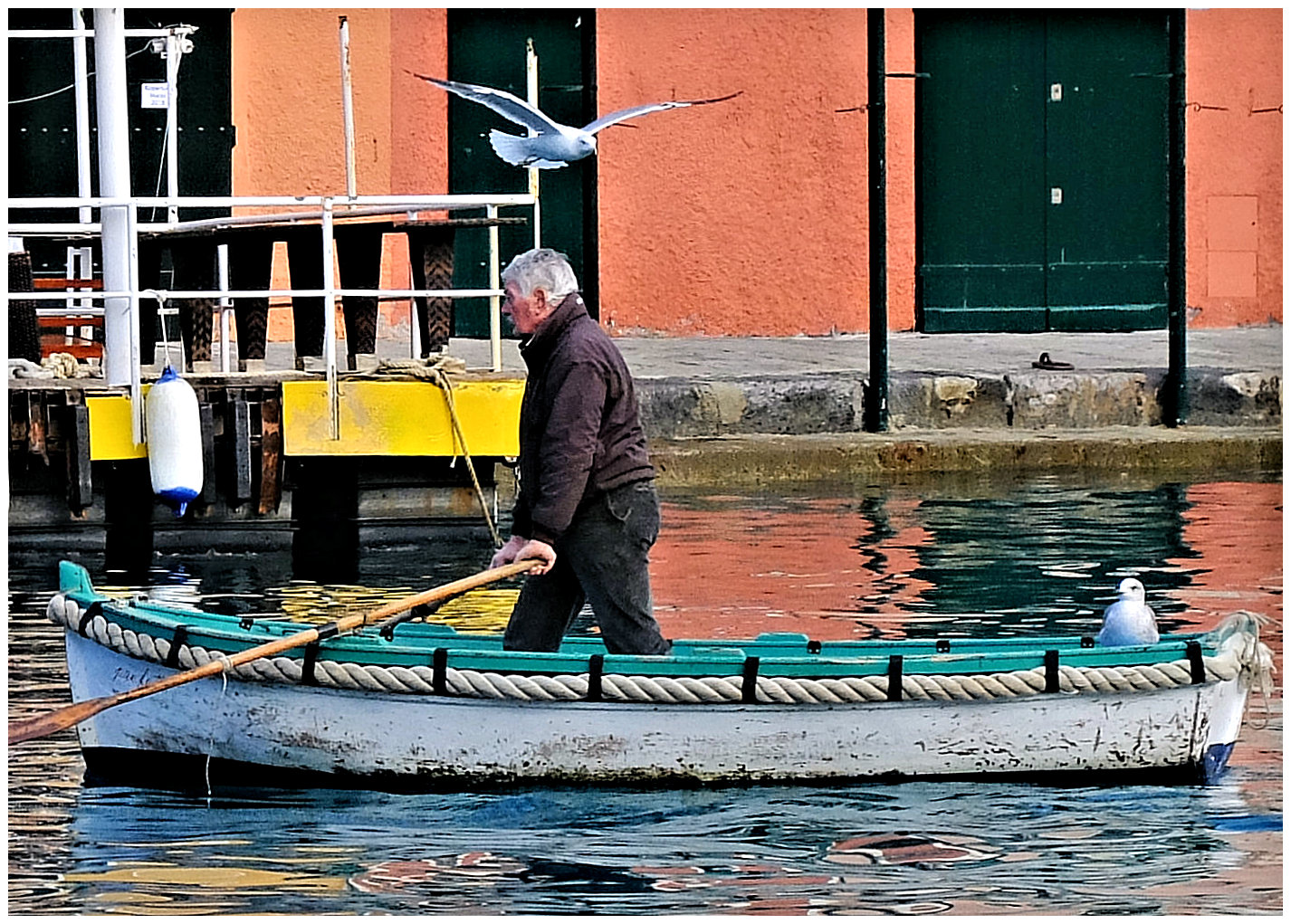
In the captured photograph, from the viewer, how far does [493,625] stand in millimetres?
10836

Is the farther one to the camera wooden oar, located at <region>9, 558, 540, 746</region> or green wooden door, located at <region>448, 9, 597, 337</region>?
green wooden door, located at <region>448, 9, 597, 337</region>

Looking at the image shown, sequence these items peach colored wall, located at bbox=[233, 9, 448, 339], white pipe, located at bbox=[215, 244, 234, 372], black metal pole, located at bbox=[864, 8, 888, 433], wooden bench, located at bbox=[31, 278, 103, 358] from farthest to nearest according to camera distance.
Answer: peach colored wall, located at bbox=[233, 9, 448, 339] → black metal pole, located at bbox=[864, 8, 888, 433] → wooden bench, located at bbox=[31, 278, 103, 358] → white pipe, located at bbox=[215, 244, 234, 372]

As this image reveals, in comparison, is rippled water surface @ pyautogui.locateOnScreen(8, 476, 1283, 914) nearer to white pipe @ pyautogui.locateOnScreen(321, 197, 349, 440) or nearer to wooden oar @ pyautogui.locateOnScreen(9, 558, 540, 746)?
wooden oar @ pyautogui.locateOnScreen(9, 558, 540, 746)

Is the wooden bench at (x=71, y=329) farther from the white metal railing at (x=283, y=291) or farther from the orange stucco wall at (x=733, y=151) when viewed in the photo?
the orange stucco wall at (x=733, y=151)

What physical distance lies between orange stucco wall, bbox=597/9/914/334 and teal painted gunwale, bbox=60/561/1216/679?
1182cm

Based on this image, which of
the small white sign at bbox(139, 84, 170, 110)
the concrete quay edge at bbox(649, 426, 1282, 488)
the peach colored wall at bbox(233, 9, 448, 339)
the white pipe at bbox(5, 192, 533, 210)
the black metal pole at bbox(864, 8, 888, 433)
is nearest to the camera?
the white pipe at bbox(5, 192, 533, 210)

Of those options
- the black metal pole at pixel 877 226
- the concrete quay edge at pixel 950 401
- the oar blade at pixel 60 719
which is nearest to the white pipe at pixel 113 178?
the concrete quay edge at pixel 950 401

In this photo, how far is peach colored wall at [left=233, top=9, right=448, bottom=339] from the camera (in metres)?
19.4

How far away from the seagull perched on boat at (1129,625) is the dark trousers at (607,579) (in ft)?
4.76

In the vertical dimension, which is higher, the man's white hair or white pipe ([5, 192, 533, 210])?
white pipe ([5, 192, 533, 210])

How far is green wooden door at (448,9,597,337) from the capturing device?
19719 mm

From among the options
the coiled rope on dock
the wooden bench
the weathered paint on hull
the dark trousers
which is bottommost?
the weathered paint on hull

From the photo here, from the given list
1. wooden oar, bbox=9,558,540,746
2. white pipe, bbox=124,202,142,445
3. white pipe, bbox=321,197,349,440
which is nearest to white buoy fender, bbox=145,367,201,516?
white pipe, bbox=124,202,142,445

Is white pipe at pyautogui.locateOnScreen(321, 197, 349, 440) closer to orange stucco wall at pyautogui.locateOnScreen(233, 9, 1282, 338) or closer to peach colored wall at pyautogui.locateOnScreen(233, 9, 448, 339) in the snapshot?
peach colored wall at pyautogui.locateOnScreen(233, 9, 448, 339)
